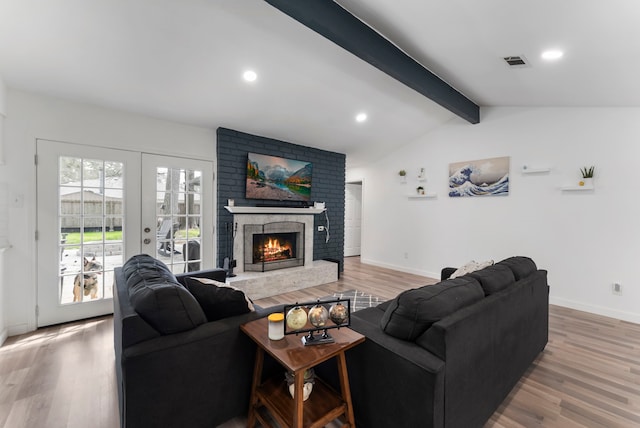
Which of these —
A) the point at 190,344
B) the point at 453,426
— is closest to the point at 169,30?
the point at 190,344

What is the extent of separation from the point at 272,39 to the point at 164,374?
2771 mm

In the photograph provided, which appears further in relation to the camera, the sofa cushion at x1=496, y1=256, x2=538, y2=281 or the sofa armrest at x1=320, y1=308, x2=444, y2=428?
the sofa cushion at x1=496, y1=256, x2=538, y2=281

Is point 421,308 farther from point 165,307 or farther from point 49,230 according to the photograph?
point 49,230

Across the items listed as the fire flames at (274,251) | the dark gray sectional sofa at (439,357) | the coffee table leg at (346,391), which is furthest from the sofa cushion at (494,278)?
the fire flames at (274,251)

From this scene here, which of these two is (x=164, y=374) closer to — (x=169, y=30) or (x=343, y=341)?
(x=343, y=341)

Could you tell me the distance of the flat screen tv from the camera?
177 inches

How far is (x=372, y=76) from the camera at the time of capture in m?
3.61

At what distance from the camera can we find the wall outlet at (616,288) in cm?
363

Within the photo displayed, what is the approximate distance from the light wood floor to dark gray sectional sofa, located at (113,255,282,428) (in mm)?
310

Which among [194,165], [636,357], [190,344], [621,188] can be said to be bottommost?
[636,357]

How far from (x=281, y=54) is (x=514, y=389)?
3.53 m

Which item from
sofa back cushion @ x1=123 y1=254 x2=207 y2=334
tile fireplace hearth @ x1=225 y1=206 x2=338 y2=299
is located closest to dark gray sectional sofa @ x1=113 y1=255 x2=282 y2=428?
sofa back cushion @ x1=123 y1=254 x2=207 y2=334

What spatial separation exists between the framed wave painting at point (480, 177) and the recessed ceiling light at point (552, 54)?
2093 millimetres

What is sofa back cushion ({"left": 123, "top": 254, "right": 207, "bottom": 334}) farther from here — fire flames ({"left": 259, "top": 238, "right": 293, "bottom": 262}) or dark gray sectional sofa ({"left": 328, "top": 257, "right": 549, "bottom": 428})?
fire flames ({"left": 259, "top": 238, "right": 293, "bottom": 262})
